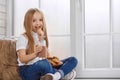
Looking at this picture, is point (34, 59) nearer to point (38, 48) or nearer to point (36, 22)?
point (38, 48)

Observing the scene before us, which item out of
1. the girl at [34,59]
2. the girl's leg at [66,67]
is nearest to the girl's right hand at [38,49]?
the girl at [34,59]

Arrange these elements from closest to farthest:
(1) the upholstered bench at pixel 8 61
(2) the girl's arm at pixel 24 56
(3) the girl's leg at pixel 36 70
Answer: (3) the girl's leg at pixel 36 70, (2) the girl's arm at pixel 24 56, (1) the upholstered bench at pixel 8 61

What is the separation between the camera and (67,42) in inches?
141

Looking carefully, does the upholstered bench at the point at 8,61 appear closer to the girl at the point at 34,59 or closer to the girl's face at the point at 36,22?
the girl at the point at 34,59

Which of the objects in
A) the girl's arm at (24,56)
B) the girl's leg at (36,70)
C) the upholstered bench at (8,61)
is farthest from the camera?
the upholstered bench at (8,61)

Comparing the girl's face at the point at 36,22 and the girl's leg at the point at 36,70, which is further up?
the girl's face at the point at 36,22

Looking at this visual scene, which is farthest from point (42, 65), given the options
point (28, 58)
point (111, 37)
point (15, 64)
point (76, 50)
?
point (111, 37)

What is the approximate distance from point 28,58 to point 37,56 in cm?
13

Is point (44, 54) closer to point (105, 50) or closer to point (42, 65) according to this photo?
point (42, 65)

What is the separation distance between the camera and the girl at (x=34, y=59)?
2.77 meters

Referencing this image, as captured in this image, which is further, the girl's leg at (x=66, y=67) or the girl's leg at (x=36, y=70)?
the girl's leg at (x=66, y=67)

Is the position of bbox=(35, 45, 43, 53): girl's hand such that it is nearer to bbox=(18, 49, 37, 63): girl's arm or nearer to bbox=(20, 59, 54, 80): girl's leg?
bbox=(18, 49, 37, 63): girl's arm

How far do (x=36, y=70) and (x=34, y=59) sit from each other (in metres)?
0.16

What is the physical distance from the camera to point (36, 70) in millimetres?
2793
